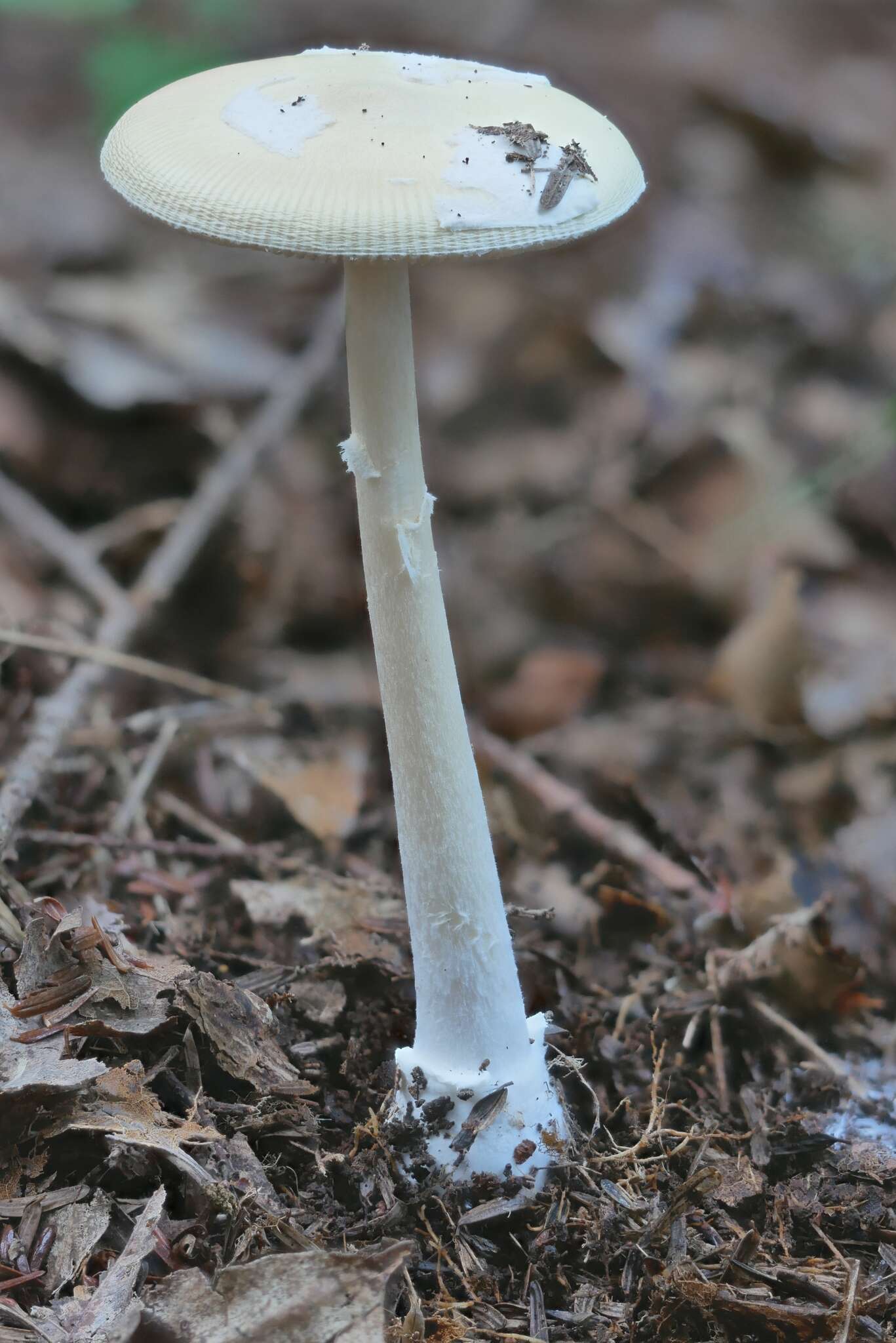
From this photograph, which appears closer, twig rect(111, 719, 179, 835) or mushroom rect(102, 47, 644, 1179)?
mushroom rect(102, 47, 644, 1179)

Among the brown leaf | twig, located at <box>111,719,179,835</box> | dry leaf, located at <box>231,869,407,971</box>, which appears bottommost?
twig, located at <box>111,719,179,835</box>

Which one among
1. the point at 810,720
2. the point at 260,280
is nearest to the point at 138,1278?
the point at 810,720

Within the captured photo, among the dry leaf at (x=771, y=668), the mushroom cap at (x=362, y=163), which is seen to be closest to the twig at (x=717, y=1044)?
the dry leaf at (x=771, y=668)

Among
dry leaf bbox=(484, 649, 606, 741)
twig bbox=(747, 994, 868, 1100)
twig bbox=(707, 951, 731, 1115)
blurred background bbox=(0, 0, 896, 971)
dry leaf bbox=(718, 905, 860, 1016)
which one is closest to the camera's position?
twig bbox=(707, 951, 731, 1115)

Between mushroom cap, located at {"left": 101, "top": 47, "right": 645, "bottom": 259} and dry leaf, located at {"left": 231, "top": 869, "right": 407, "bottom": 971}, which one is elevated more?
mushroom cap, located at {"left": 101, "top": 47, "right": 645, "bottom": 259}

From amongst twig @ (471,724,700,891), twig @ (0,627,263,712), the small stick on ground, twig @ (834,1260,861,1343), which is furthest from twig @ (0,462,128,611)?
twig @ (834,1260,861,1343)

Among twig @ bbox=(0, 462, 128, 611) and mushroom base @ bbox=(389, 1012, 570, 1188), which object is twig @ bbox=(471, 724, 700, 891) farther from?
twig @ bbox=(0, 462, 128, 611)

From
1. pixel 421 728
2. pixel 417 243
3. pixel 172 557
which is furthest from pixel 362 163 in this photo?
pixel 172 557
